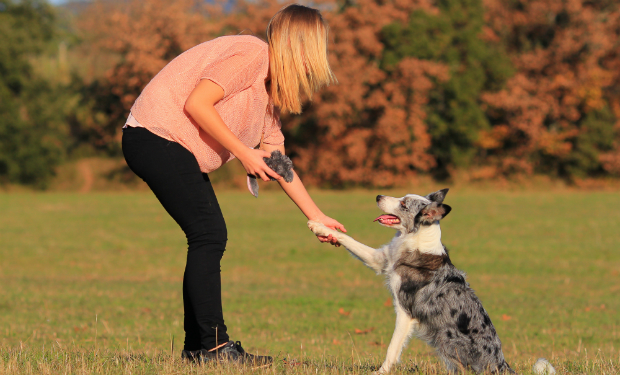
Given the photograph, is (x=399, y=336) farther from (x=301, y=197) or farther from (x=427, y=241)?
(x=301, y=197)

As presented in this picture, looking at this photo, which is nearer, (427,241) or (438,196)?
(427,241)

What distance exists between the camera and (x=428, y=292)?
5332 mm

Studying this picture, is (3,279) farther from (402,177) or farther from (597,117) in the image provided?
(597,117)

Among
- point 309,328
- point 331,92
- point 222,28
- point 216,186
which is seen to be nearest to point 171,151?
point 309,328

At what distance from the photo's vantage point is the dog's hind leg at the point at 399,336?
206 inches

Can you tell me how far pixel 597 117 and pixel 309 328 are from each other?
32622 mm

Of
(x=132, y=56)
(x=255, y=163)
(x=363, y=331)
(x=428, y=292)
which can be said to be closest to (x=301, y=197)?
(x=255, y=163)

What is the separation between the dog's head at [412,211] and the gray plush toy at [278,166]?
1148mm

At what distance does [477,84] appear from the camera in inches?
1532

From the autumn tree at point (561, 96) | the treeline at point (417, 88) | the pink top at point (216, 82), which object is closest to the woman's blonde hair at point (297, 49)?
the pink top at point (216, 82)

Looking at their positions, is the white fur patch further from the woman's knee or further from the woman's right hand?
the woman's knee

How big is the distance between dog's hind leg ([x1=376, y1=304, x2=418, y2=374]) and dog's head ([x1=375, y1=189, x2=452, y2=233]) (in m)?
0.78

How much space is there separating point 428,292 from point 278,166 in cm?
159

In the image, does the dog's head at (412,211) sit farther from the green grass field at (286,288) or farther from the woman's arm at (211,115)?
the woman's arm at (211,115)
